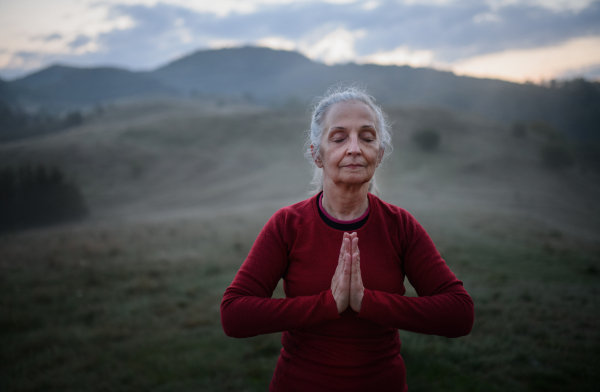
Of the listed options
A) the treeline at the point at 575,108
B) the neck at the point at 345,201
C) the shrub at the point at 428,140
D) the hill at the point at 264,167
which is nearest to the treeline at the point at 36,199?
the hill at the point at 264,167

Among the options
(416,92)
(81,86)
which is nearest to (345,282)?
(416,92)

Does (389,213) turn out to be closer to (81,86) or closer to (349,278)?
(349,278)

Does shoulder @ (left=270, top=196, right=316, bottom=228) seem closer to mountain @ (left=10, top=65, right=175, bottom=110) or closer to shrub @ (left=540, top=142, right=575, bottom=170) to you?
shrub @ (left=540, top=142, right=575, bottom=170)

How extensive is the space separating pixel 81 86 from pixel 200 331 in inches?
8024

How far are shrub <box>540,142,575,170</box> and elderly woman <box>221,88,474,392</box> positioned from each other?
5679cm

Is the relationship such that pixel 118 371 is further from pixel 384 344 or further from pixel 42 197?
pixel 42 197

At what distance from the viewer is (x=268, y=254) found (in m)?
1.86

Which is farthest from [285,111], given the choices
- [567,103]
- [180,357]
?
[567,103]

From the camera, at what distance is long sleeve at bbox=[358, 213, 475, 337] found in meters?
1.65

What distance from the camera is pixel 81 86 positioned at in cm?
16188

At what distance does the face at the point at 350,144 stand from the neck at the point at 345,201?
0.05 meters

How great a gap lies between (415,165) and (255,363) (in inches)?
1768

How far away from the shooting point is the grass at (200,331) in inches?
150

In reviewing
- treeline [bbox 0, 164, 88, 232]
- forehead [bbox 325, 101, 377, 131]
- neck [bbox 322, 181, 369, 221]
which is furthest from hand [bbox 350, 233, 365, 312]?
treeline [bbox 0, 164, 88, 232]
